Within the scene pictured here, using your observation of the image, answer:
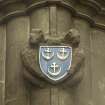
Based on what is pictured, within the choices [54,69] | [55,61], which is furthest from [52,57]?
[54,69]

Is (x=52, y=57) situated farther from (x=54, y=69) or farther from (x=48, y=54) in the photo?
(x=54, y=69)

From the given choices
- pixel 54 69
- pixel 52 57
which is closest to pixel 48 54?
pixel 52 57

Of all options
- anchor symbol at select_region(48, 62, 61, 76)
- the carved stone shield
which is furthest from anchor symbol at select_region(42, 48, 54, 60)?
anchor symbol at select_region(48, 62, 61, 76)

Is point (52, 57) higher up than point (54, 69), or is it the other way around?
point (52, 57)

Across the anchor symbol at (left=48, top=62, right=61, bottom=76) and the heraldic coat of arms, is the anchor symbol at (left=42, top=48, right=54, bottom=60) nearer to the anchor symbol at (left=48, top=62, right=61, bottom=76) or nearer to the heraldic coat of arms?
the heraldic coat of arms

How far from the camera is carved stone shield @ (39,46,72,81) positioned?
12.2m

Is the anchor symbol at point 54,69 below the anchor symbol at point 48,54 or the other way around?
below

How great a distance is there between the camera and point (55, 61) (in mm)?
12258

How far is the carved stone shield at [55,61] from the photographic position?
1218cm

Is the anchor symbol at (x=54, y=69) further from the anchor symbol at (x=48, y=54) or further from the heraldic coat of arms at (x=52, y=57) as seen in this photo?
the anchor symbol at (x=48, y=54)

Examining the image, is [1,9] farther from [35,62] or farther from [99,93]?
[99,93]

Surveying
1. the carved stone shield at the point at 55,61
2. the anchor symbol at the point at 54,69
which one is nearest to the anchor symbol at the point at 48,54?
the carved stone shield at the point at 55,61

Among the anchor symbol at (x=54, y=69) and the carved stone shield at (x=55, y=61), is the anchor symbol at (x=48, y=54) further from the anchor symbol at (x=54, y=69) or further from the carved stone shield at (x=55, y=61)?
the anchor symbol at (x=54, y=69)

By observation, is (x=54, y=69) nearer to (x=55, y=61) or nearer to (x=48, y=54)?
(x=55, y=61)
